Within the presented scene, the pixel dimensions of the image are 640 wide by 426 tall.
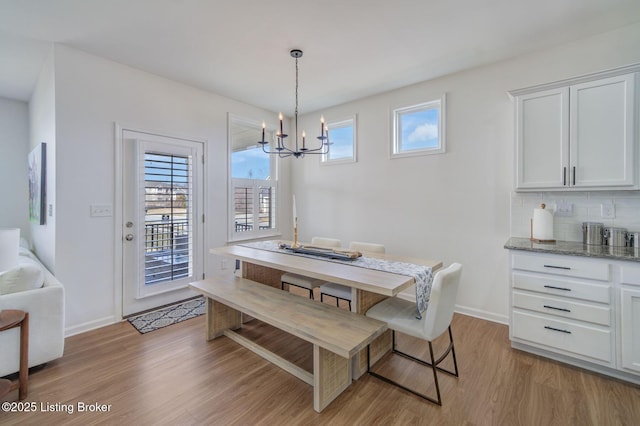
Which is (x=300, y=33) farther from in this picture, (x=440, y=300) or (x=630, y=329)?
(x=630, y=329)

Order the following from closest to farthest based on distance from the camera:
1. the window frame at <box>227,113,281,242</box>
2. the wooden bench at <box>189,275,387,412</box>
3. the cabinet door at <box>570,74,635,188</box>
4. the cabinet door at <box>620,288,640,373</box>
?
the wooden bench at <box>189,275,387,412</box>, the cabinet door at <box>620,288,640,373</box>, the cabinet door at <box>570,74,635,188</box>, the window frame at <box>227,113,281,242</box>

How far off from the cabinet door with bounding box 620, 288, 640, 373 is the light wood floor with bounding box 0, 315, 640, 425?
0.65 ft

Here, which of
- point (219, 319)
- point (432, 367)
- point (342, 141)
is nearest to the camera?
point (432, 367)

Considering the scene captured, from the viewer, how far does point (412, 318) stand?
6.57 feet

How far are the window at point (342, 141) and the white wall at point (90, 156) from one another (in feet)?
7.64

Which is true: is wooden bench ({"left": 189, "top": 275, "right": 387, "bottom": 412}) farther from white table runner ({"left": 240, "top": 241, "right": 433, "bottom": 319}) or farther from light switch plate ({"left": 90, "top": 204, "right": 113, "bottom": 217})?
light switch plate ({"left": 90, "top": 204, "right": 113, "bottom": 217})

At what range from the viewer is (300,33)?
250 cm

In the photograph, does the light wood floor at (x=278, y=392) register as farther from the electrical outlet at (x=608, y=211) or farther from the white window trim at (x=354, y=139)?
the white window trim at (x=354, y=139)

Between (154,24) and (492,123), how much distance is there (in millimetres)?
3442

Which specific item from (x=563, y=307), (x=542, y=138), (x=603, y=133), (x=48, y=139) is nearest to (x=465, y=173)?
(x=542, y=138)

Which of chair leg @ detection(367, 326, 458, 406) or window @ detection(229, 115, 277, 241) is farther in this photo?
window @ detection(229, 115, 277, 241)

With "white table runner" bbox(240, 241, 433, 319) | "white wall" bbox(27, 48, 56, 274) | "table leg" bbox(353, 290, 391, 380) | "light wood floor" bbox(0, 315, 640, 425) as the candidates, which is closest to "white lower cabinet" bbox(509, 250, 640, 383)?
"light wood floor" bbox(0, 315, 640, 425)

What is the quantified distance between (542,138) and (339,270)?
224 centimetres

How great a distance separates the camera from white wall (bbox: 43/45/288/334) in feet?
8.93
